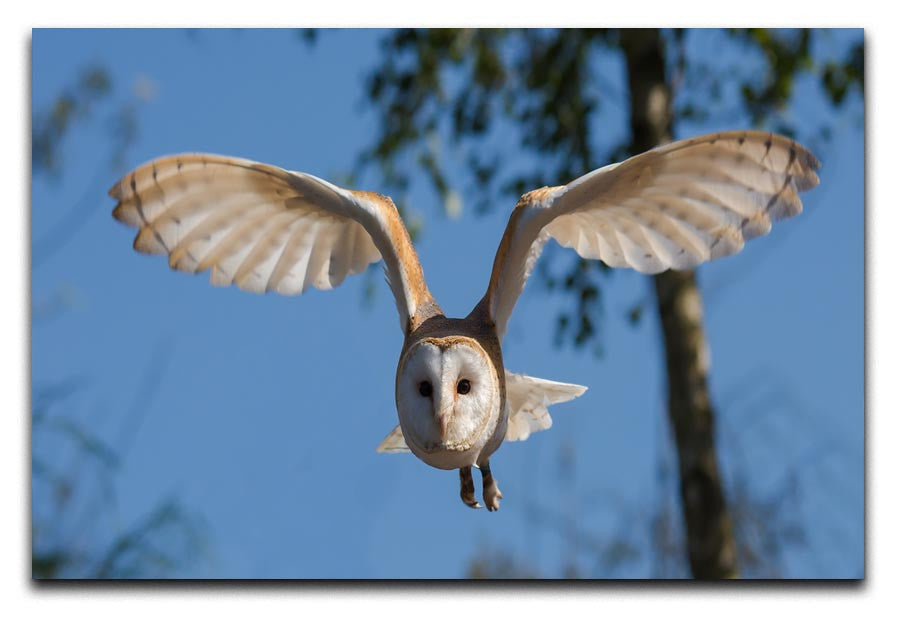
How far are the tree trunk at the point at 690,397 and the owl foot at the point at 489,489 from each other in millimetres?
1448

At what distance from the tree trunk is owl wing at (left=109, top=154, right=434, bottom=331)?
1374mm

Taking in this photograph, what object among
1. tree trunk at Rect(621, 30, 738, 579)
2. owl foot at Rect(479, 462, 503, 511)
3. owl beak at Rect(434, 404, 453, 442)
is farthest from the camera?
tree trunk at Rect(621, 30, 738, 579)

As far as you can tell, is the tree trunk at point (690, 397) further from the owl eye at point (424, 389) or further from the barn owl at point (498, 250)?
the owl eye at point (424, 389)

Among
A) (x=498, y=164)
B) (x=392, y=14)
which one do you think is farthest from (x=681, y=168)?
(x=498, y=164)

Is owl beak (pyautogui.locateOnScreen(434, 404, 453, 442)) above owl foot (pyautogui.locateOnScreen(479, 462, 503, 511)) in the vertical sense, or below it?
above

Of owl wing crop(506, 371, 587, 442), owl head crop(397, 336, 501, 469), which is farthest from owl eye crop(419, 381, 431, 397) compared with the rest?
owl wing crop(506, 371, 587, 442)

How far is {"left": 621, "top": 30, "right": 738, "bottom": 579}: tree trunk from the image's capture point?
2.81 m

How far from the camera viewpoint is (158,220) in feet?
4.87

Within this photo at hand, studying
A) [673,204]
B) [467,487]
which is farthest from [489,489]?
[673,204]

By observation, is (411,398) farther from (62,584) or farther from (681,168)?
(62,584)

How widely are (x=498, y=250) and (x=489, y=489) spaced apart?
28cm

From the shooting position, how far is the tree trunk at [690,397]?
2.81 m

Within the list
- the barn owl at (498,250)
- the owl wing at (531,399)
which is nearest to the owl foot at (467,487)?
the barn owl at (498,250)

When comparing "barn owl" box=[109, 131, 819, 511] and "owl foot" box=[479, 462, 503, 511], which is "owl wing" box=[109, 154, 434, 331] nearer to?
"barn owl" box=[109, 131, 819, 511]
